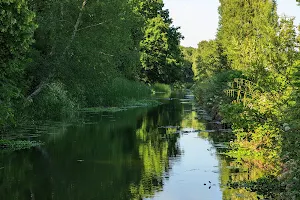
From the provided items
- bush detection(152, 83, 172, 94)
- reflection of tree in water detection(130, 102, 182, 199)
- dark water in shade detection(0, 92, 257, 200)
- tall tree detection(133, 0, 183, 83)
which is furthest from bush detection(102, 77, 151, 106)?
bush detection(152, 83, 172, 94)

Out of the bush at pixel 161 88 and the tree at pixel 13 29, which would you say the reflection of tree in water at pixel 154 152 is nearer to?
the tree at pixel 13 29

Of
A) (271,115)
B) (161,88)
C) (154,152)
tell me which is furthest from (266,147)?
(161,88)

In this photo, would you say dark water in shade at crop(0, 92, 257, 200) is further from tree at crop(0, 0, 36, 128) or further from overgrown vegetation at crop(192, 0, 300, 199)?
tree at crop(0, 0, 36, 128)

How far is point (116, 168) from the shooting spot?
13.1 m

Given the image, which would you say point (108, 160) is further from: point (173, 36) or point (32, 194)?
point (173, 36)

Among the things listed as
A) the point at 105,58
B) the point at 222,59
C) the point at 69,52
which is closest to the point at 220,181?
the point at 69,52

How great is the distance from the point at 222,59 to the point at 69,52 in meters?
19.2

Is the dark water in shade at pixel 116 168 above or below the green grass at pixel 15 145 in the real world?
below

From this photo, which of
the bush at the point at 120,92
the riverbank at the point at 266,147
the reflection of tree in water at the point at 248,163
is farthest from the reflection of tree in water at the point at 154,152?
the bush at the point at 120,92

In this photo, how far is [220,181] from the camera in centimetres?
1159

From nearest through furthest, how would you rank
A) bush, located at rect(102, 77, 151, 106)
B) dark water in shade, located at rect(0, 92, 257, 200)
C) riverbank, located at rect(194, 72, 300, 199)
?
riverbank, located at rect(194, 72, 300, 199) → dark water in shade, located at rect(0, 92, 257, 200) → bush, located at rect(102, 77, 151, 106)

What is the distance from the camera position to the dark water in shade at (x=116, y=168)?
1041cm

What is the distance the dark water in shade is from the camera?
1041 cm

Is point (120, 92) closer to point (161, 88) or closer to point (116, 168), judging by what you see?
point (116, 168)
